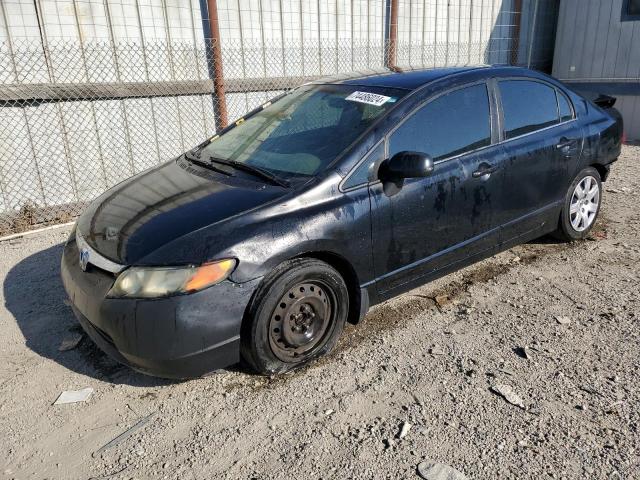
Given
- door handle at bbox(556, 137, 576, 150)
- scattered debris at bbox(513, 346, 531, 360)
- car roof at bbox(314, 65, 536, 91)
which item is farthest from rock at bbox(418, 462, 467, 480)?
door handle at bbox(556, 137, 576, 150)

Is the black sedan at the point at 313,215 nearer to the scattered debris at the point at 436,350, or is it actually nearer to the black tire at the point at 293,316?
the black tire at the point at 293,316

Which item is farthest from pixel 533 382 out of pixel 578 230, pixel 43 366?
pixel 43 366

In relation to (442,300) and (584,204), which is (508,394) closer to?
(442,300)

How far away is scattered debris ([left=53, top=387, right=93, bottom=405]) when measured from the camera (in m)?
2.92

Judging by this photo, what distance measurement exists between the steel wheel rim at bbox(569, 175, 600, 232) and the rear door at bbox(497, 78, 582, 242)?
0.28 metres

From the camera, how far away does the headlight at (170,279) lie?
262 centimetres

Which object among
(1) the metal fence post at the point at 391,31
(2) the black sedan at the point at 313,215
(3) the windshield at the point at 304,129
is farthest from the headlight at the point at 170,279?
(1) the metal fence post at the point at 391,31

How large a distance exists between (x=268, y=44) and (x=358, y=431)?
588cm

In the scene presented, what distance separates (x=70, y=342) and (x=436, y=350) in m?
2.42

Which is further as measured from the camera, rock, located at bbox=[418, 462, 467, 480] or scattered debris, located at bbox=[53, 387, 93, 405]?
scattered debris, located at bbox=[53, 387, 93, 405]

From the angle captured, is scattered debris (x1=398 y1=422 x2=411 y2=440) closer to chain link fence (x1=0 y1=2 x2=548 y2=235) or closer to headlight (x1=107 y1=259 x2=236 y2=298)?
headlight (x1=107 y1=259 x2=236 y2=298)

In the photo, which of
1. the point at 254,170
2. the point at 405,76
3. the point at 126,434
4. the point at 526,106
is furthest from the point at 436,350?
the point at 526,106

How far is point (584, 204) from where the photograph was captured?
15.5 ft

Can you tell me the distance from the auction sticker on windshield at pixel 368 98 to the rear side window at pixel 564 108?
180cm
